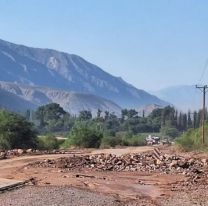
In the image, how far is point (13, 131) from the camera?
53125 mm

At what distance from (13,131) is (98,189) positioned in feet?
98.7

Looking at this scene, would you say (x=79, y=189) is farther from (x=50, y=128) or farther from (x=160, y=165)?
(x=50, y=128)

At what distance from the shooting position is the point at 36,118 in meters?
195

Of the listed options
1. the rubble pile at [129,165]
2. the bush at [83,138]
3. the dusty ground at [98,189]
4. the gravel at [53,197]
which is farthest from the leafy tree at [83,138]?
the gravel at [53,197]

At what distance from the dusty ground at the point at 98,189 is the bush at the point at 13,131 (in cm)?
2054

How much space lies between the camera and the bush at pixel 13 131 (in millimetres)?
52438

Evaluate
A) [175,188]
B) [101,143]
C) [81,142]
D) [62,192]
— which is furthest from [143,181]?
[101,143]

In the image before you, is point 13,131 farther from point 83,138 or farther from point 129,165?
point 129,165

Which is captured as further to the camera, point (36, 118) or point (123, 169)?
point (36, 118)

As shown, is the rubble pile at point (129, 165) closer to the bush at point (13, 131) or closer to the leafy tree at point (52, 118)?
the bush at point (13, 131)

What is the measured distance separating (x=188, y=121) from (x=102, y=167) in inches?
6017

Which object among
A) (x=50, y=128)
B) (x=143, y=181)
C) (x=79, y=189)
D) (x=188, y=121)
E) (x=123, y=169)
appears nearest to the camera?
(x=79, y=189)

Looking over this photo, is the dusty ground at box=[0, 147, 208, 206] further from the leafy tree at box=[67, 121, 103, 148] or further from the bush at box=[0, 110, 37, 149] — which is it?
the leafy tree at box=[67, 121, 103, 148]

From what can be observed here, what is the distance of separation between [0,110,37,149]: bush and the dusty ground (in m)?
20.5
